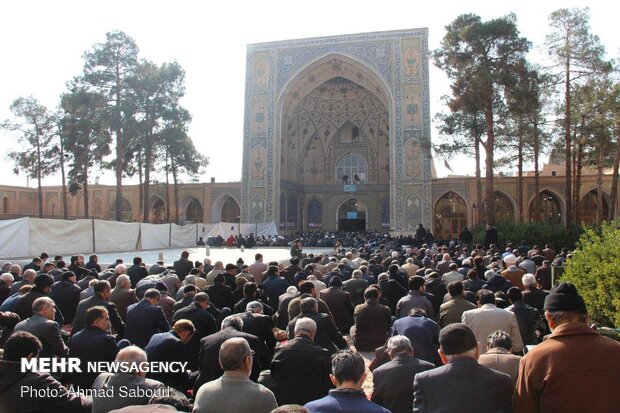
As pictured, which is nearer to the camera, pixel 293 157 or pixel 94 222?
pixel 94 222

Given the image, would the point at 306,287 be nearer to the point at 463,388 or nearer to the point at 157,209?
the point at 463,388

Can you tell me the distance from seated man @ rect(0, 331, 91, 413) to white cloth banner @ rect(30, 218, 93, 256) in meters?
12.7

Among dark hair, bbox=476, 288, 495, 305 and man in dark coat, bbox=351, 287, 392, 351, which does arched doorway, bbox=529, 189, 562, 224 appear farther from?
dark hair, bbox=476, 288, 495, 305

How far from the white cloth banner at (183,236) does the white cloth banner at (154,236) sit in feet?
1.81

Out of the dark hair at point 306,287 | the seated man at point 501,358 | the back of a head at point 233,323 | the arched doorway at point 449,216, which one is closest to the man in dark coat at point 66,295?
the dark hair at point 306,287

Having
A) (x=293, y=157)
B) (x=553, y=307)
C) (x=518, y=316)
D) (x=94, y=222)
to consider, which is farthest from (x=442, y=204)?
(x=553, y=307)

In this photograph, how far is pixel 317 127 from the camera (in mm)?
32812

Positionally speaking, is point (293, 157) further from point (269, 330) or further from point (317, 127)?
point (269, 330)

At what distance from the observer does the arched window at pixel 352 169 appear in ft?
106

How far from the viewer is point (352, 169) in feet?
107

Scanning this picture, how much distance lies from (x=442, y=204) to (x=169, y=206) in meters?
16.0

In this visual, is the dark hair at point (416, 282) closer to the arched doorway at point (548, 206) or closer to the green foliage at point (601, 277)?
the green foliage at point (601, 277)

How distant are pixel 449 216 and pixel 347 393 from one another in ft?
87.2

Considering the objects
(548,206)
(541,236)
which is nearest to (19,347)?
(541,236)
